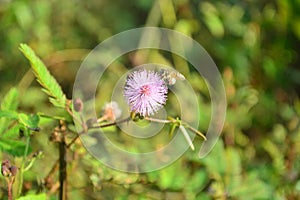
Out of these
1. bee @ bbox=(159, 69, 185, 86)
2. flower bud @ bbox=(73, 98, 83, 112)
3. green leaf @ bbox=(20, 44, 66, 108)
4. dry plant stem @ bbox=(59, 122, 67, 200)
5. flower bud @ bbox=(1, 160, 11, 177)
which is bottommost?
flower bud @ bbox=(1, 160, 11, 177)

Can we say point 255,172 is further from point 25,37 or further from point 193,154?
point 25,37

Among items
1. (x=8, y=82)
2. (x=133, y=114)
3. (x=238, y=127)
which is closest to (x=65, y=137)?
(x=133, y=114)

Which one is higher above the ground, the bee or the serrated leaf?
the serrated leaf

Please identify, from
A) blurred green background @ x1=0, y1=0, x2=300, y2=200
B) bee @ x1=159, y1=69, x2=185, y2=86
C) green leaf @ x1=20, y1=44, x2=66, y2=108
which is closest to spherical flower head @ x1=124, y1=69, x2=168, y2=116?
bee @ x1=159, y1=69, x2=185, y2=86

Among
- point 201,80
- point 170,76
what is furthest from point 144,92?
point 201,80

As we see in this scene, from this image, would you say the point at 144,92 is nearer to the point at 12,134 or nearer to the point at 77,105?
the point at 77,105

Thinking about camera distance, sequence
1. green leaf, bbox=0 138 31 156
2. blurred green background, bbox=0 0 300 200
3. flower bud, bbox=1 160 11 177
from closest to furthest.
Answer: flower bud, bbox=1 160 11 177 → green leaf, bbox=0 138 31 156 → blurred green background, bbox=0 0 300 200

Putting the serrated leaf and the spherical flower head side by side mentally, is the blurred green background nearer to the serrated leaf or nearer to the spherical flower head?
the serrated leaf
